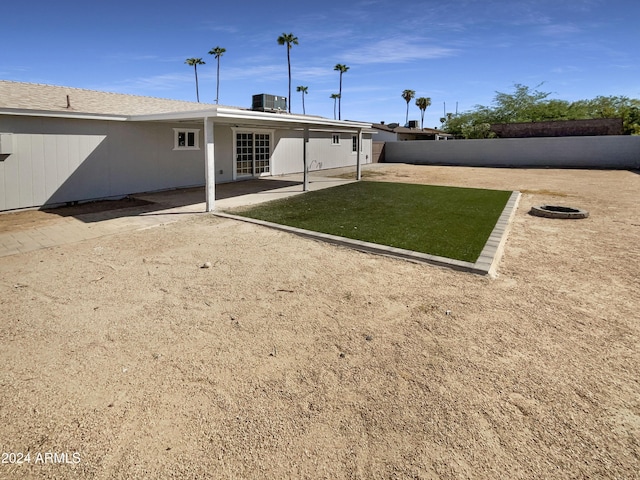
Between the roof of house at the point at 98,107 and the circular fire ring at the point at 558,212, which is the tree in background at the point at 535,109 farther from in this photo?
the roof of house at the point at 98,107

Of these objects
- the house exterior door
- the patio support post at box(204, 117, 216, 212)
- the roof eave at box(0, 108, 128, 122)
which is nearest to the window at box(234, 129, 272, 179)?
the house exterior door

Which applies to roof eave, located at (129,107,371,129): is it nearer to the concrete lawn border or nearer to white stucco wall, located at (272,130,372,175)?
the concrete lawn border

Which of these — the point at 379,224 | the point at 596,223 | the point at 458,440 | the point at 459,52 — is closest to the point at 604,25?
Answer: the point at 459,52

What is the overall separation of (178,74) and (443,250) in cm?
5803

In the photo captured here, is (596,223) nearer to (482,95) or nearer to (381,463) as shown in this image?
(381,463)

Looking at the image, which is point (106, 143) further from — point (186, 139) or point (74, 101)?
point (186, 139)

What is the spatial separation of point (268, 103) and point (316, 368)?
44.0 feet

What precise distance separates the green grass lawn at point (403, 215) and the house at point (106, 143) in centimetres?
245

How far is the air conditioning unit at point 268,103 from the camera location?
1452 cm

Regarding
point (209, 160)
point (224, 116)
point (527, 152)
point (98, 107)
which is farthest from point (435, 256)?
point (527, 152)

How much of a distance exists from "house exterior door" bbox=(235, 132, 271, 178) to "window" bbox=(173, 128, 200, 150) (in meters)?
2.12

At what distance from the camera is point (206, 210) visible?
9586 mm

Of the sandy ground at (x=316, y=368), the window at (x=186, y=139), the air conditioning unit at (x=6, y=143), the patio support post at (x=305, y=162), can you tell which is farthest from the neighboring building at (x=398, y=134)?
the sandy ground at (x=316, y=368)

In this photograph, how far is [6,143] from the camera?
8.83 meters
